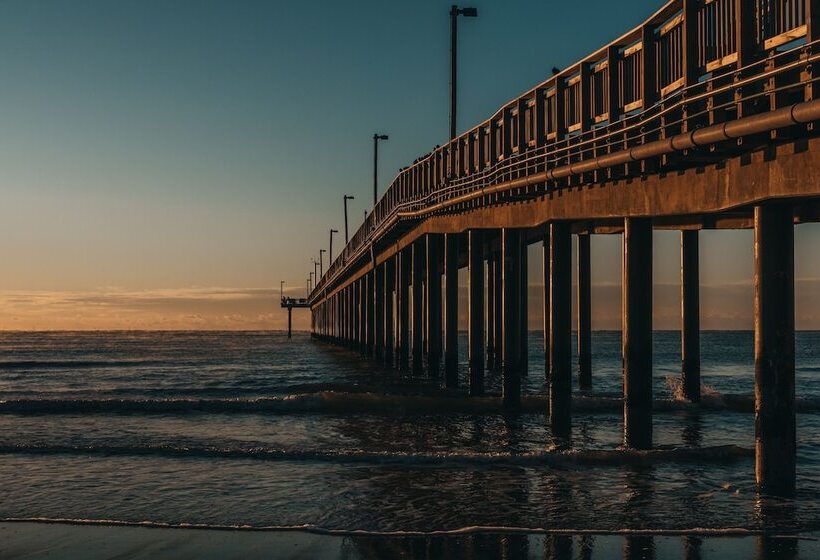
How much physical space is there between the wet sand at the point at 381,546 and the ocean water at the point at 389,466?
19.2 inches

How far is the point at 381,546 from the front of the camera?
1167 centimetres

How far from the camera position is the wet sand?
1115cm

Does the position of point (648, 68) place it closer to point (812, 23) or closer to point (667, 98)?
point (667, 98)

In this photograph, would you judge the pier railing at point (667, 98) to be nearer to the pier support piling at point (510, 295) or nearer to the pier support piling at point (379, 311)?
the pier support piling at point (510, 295)

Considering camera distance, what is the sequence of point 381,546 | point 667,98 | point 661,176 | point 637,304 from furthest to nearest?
point 637,304 < point 661,176 < point 667,98 < point 381,546

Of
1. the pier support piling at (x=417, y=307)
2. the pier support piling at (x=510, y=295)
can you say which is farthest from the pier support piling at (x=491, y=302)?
the pier support piling at (x=510, y=295)

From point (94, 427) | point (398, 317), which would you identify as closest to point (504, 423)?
point (94, 427)

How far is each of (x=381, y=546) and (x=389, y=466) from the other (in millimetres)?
6223

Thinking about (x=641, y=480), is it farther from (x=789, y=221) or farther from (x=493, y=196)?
(x=493, y=196)

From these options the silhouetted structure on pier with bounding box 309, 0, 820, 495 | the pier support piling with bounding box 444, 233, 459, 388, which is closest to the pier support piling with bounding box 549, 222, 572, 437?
the silhouetted structure on pier with bounding box 309, 0, 820, 495

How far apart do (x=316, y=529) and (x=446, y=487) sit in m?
3.45

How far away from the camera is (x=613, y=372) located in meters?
53.9

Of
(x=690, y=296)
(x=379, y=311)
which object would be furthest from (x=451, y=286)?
(x=379, y=311)

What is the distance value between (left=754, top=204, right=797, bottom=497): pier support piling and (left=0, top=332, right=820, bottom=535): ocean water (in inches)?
48.9
